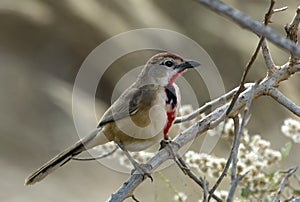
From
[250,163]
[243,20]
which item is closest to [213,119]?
[250,163]

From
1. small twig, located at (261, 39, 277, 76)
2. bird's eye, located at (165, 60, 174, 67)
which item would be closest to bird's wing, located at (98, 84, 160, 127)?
bird's eye, located at (165, 60, 174, 67)

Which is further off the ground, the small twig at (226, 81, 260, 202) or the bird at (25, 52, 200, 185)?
the bird at (25, 52, 200, 185)

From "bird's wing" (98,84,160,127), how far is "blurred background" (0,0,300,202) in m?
2.76

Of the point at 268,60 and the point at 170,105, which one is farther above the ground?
the point at 170,105

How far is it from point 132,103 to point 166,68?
9.1 inches

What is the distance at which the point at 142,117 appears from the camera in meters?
2.77

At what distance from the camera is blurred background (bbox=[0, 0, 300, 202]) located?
20.2 ft

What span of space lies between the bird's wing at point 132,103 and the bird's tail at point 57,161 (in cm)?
8

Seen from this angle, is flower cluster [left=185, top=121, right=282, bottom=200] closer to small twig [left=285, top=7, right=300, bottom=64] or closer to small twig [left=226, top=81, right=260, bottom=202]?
small twig [left=285, top=7, right=300, bottom=64]

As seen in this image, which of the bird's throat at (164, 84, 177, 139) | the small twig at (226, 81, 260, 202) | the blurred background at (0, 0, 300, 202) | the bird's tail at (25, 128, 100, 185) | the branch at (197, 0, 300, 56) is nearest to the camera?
the branch at (197, 0, 300, 56)

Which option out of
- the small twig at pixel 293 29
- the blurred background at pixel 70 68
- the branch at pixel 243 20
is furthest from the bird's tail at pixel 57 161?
the blurred background at pixel 70 68

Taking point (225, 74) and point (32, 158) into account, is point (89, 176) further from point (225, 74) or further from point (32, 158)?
point (225, 74)

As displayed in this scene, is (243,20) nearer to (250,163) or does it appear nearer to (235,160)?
(235,160)

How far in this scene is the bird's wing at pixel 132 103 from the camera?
2812 millimetres
